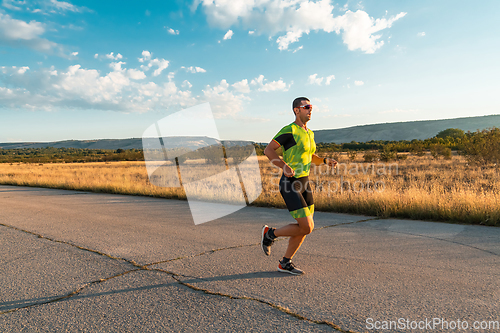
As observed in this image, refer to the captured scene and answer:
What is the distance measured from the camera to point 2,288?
149 inches

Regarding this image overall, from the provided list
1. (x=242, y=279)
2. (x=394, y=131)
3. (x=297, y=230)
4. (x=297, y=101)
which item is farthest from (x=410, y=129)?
(x=242, y=279)

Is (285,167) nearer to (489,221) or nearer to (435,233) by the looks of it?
(435,233)

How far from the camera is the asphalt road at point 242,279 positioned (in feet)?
9.62

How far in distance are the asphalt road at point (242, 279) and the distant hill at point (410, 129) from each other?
150761mm

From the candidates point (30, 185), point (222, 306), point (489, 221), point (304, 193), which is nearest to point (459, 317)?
point (304, 193)

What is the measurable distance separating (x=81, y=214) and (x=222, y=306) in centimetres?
714

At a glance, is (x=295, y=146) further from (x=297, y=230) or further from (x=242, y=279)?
(x=242, y=279)

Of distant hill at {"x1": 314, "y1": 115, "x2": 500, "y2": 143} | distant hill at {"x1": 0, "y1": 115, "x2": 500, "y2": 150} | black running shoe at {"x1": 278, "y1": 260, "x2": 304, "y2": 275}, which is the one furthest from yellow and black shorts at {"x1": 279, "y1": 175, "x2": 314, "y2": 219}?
distant hill at {"x1": 314, "y1": 115, "x2": 500, "y2": 143}

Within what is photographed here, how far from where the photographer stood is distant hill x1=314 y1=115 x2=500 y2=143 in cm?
14438

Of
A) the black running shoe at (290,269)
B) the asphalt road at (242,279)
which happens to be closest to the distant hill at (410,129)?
the asphalt road at (242,279)

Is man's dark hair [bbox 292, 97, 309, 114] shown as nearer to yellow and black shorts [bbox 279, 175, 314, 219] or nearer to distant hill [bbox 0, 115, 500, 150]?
yellow and black shorts [bbox 279, 175, 314, 219]

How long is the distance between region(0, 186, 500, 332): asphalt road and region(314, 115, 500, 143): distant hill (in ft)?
495

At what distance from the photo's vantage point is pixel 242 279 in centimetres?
393

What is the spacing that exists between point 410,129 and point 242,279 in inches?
6475
